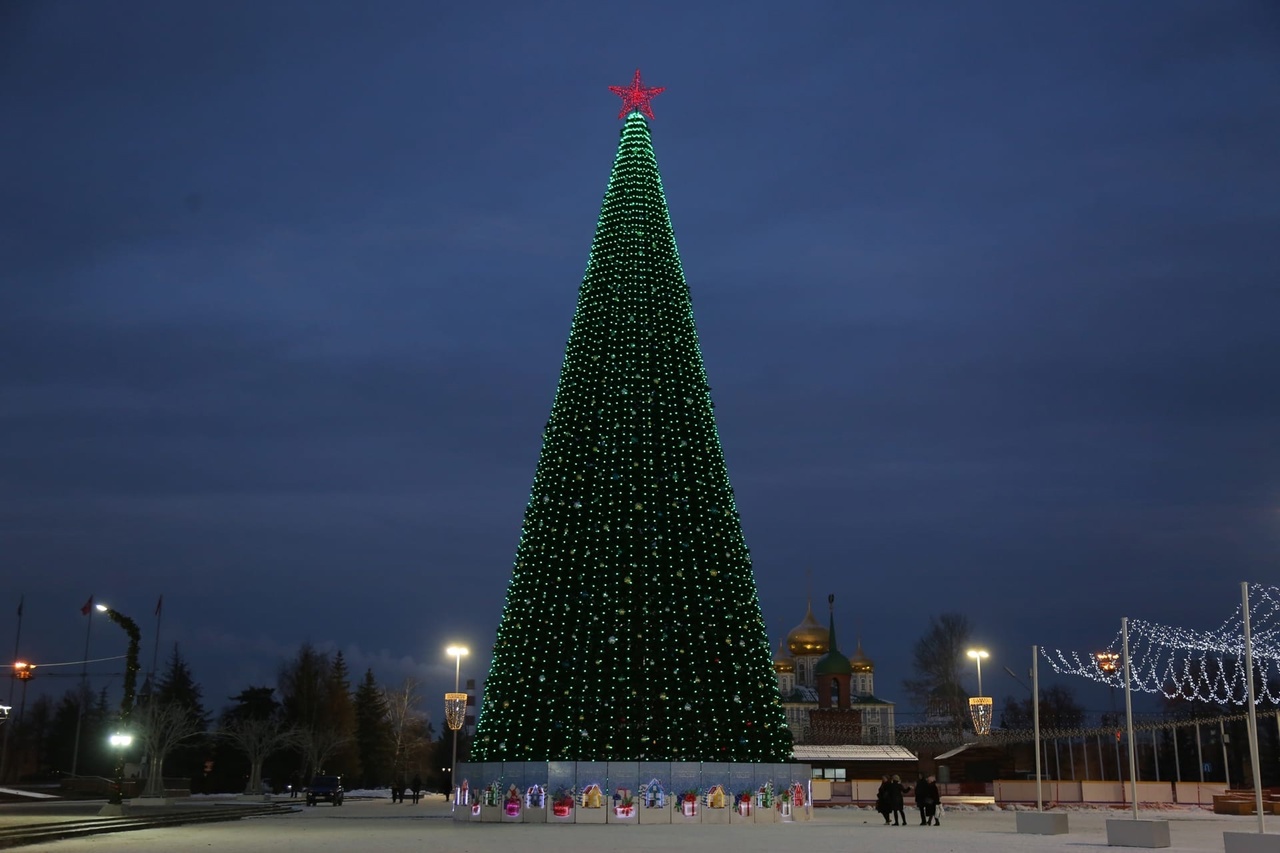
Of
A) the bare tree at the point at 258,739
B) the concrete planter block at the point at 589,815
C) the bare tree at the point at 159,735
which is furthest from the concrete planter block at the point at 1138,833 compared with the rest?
the bare tree at the point at 258,739

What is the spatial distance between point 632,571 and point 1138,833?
11816mm

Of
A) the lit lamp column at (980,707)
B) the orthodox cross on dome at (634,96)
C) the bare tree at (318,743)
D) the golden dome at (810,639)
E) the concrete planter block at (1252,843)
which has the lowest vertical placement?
the bare tree at (318,743)

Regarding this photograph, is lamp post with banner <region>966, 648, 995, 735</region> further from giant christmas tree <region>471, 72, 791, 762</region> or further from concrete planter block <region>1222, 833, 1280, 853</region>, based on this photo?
concrete planter block <region>1222, 833, 1280, 853</region>

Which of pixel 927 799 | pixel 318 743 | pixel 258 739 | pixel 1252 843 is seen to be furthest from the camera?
pixel 318 743

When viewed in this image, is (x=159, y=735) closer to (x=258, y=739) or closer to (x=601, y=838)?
(x=258, y=739)

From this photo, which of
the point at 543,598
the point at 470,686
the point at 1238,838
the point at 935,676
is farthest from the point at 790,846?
the point at 935,676

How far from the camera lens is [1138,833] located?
20.0m

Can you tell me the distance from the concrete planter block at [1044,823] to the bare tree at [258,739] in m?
45.7

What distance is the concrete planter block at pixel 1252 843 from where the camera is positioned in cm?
1530

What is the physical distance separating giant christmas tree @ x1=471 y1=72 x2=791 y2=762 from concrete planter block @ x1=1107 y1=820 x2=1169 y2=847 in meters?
8.83

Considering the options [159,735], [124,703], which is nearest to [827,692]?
[159,735]

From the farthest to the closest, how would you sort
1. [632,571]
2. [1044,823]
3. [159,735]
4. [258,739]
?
[258,739] < [159,735] < [632,571] < [1044,823]

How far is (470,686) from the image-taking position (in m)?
37.7

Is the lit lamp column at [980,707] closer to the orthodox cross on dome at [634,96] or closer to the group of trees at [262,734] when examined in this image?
the orthodox cross on dome at [634,96]
